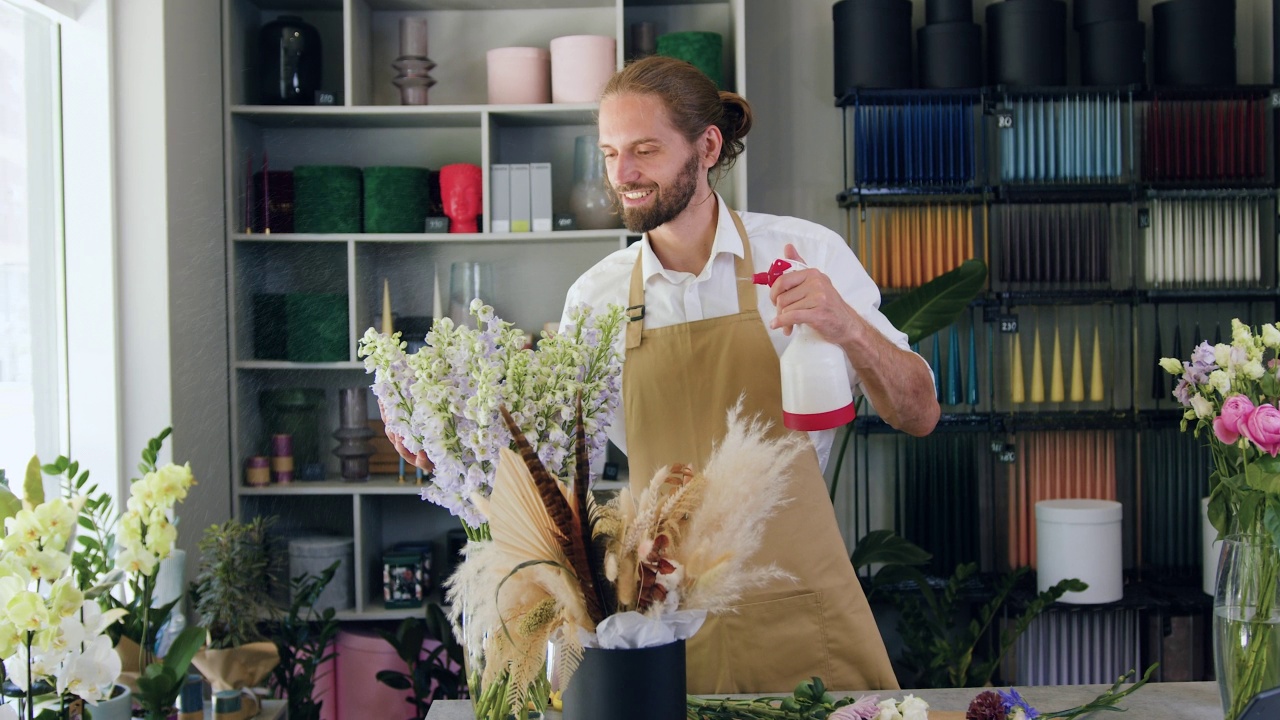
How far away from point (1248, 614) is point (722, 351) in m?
0.94

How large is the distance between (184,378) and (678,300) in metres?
1.78

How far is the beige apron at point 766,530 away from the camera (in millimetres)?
1760

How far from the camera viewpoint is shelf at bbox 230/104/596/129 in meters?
3.40

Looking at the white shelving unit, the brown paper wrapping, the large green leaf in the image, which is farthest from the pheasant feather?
the white shelving unit

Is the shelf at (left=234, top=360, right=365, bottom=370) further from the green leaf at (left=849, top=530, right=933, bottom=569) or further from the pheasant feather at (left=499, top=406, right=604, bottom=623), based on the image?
the pheasant feather at (left=499, top=406, right=604, bottom=623)

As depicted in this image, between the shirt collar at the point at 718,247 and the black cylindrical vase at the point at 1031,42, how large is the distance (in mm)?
1940

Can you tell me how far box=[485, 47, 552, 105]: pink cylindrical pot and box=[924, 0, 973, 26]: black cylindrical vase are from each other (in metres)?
1.27

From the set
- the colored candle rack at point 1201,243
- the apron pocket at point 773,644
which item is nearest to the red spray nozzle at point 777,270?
the apron pocket at point 773,644

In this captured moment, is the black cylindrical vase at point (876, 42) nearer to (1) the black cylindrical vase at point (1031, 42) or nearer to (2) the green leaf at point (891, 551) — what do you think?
(1) the black cylindrical vase at point (1031, 42)

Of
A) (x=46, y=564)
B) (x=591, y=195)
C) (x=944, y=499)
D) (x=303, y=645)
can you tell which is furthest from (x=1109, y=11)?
(x=46, y=564)

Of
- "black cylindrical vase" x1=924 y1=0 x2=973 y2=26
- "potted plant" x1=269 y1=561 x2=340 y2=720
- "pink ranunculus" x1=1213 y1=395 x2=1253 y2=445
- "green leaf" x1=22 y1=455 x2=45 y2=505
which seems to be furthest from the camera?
"black cylindrical vase" x1=924 y1=0 x2=973 y2=26

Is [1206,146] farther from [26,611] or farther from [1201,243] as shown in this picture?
[26,611]

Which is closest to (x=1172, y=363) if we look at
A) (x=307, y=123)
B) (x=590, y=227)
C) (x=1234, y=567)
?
(x=1234, y=567)

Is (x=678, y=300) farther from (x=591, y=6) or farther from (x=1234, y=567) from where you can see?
(x=591, y=6)
